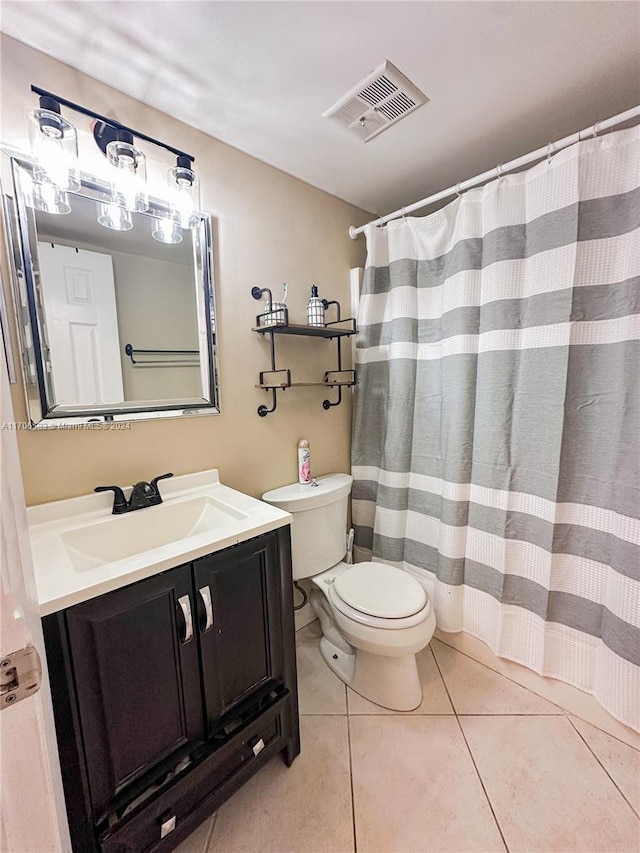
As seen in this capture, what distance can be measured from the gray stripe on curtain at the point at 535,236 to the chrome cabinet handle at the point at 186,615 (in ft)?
4.95

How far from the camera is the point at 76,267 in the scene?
109cm

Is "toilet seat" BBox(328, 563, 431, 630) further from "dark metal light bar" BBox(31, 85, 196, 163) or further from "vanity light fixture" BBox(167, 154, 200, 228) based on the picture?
"dark metal light bar" BBox(31, 85, 196, 163)

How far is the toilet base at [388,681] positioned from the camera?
4.55ft

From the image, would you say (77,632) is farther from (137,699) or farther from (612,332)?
(612,332)

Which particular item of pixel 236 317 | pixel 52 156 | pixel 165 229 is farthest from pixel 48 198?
pixel 236 317

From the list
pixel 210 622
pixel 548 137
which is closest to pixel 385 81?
pixel 548 137

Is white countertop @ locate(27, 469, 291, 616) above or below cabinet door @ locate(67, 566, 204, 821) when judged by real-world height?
above

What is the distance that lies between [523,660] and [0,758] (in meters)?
1.66

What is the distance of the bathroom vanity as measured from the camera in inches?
30.1

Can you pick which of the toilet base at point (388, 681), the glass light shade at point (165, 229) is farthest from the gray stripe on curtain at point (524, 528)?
the glass light shade at point (165, 229)

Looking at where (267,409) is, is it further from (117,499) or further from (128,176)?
(128,176)

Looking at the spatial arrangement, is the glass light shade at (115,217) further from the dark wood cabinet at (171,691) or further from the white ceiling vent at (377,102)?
the dark wood cabinet at (171,691)

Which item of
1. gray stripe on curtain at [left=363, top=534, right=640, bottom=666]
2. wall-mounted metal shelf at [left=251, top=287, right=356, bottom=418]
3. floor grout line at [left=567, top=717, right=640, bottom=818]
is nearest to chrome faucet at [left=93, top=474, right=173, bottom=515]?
wall-mounted metal shelf at [left=251, top=287, right=356, bottom=418]

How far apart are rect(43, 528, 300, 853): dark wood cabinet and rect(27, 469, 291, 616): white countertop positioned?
32mm
